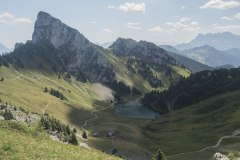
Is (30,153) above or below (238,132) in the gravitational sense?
above

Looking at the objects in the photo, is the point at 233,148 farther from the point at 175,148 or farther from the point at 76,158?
the point at 76,158

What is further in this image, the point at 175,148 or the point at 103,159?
the point at 175,148

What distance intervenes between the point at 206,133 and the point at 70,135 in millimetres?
72577

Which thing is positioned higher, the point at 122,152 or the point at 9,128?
the point at 9,128

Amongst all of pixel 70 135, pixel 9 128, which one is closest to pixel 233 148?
pixel 70 135

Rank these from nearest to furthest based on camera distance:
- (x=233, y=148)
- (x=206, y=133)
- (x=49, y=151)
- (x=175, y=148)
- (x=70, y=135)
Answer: (x=49, y=151), (x=233, y=148), (x=70, y=135), (x=175, y=148), (x=206, y=133)

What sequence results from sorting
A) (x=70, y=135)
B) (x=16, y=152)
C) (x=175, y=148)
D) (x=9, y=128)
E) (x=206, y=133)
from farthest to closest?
1. (x=206, y=133)
2. (x=175, y=148)
3. (x=70, y=135)
4. (x=9, y=128)
5. (x=16, y=152)

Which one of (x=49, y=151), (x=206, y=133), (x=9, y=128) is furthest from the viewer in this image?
(x=206, y=133)

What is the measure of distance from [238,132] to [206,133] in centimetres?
1939

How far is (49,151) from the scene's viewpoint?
3684 centimetres

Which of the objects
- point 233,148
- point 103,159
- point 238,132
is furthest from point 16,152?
point 238,132

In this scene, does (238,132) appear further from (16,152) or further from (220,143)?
(16,152)

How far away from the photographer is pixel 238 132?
184 metres

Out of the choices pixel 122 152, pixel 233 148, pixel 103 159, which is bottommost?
pixel 122 152
